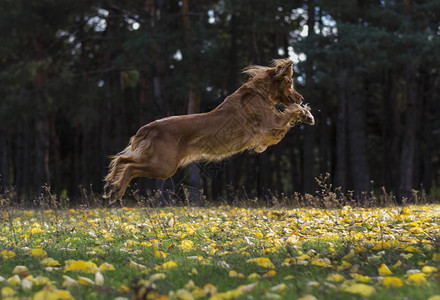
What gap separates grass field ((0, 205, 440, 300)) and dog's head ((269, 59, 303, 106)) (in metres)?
2.13

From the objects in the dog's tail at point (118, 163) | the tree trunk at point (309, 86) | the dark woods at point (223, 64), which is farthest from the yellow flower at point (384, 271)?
the tree trunk at point (309, 86)

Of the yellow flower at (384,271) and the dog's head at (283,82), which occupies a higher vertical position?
the dog's head at (283,82)

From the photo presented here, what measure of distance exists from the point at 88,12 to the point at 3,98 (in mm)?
5370

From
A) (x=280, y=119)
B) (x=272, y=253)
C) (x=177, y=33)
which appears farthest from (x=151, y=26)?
(x=272, y=253)

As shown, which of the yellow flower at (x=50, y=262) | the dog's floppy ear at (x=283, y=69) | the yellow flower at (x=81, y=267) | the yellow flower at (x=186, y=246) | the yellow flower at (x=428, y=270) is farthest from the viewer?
the dog's floppy ear at (x=283, y=69)

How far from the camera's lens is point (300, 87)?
1500cm

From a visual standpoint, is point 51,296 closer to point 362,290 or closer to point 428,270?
point 362,290

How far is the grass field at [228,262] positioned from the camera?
10.9 ft

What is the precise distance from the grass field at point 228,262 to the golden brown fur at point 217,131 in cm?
90

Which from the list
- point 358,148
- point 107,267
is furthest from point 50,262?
point 358,148

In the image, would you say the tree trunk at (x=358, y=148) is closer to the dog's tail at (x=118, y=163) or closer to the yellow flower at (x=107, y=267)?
the dog's tail at (x=118, y=163)

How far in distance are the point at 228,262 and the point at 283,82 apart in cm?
405

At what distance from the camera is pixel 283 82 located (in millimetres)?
7766

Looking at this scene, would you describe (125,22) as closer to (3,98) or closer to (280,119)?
(3,98)
